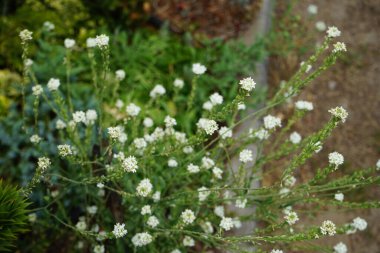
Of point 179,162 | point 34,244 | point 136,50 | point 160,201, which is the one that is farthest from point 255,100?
point 34,244

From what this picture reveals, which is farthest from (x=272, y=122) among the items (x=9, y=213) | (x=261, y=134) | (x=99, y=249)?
(x=9, y=213)

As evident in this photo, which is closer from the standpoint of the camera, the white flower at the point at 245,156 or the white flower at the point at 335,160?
the white flower at the point at 335,160

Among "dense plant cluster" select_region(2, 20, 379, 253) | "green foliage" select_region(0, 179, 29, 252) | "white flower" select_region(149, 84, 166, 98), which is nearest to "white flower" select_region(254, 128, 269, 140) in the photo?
"dense plant cluster" select_region(2, 20, 379, 253)

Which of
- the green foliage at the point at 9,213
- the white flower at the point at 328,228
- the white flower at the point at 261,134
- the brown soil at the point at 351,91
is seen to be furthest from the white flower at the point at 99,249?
the brown soil at the point at 351,91

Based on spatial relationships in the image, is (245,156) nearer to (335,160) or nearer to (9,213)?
(335,160)

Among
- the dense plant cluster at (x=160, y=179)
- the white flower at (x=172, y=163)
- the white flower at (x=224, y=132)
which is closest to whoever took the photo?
the dense plant cluster at (x=160, y=179)

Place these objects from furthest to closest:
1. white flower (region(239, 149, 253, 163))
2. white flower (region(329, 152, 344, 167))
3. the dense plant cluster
Answer: white flower (region(239, 149, 253, 163)) < the dense plant cluster < white flower (region(329, 152, 344, 167))

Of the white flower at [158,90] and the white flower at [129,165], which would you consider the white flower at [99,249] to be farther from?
the white flower at [158,90]

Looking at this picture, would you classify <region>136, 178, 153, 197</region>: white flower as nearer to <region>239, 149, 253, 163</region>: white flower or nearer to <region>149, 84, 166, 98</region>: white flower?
<region>239, 149, 253, 163</region>: white flower

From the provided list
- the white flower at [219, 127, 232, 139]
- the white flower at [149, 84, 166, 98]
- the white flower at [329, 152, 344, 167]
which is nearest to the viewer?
the white flower at [329, 152, 344, 167]
